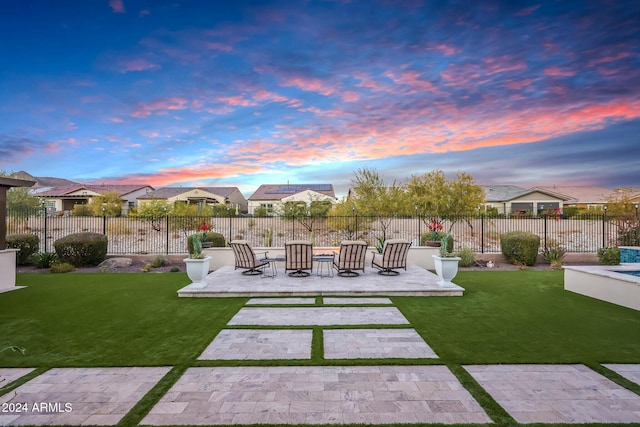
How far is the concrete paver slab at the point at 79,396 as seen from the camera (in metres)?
2.83

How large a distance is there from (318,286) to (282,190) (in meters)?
47.7

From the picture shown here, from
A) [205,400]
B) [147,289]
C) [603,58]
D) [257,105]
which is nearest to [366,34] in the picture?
[257,105]

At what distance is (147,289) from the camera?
8.84 m

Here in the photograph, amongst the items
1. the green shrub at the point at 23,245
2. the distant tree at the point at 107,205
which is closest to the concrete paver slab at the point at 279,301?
the green shrub at the point at 23,245

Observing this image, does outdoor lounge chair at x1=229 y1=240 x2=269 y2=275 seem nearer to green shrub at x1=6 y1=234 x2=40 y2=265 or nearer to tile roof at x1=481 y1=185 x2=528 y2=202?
green shrub at x1=6 y1=234 x2=40 y2=265

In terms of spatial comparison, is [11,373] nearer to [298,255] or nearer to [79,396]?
[79,396]

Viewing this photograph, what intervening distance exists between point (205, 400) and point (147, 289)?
686 cm

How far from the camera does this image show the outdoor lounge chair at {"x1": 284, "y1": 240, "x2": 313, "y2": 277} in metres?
9.09

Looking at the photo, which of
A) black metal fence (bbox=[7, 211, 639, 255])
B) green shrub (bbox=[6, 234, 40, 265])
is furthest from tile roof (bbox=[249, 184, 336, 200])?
green shrub (bbox=[6, 234, 40, 265])

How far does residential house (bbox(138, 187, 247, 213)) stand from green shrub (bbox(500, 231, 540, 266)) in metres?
34.4

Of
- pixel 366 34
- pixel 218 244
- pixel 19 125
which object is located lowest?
pixel 218 244

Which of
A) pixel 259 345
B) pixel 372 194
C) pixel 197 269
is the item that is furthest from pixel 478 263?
pixel 372 194

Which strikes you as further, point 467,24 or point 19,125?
point 19,125

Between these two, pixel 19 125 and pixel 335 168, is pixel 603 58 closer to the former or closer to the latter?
pixel 335 168
